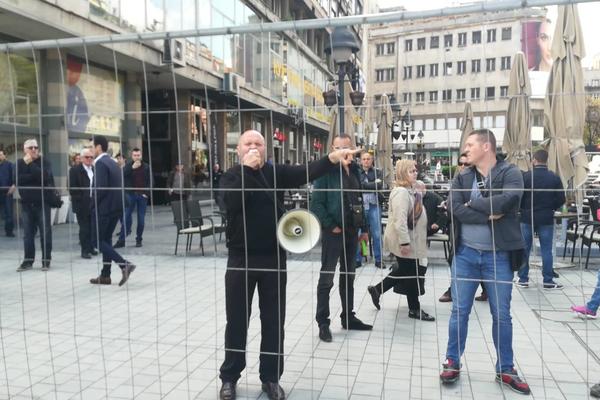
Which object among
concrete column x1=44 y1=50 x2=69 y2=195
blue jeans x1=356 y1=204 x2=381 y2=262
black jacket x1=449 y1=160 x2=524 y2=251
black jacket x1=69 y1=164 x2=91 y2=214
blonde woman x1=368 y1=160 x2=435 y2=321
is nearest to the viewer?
black jacket x1=449 y1=160 x2=524 y2=251

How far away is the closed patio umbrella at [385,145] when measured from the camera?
8344 millimetres

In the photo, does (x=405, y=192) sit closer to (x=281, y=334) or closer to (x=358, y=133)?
(x=358, y=133)

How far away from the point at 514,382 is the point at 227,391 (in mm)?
2096

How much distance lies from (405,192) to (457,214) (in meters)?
1.42

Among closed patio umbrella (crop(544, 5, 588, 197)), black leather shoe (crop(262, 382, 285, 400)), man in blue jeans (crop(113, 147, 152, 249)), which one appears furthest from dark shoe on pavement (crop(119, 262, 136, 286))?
closed patio umbrella (crop(544, 5, 588, 197))

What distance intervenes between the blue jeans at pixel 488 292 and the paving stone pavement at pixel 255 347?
286 millimetres

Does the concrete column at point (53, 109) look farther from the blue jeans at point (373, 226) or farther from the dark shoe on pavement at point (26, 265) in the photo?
the blue jeans at point (373, 226)

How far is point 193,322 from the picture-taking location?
554cm

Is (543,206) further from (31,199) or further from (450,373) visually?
(31,199)

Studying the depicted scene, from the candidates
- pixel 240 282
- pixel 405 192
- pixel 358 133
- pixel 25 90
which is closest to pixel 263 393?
pixel 240 282

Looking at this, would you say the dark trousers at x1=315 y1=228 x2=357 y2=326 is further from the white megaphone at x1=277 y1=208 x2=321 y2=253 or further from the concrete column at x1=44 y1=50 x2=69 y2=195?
the concrete column at x1=44 y1=50 x2=69 y2=195

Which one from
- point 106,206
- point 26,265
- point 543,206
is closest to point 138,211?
point 26,265

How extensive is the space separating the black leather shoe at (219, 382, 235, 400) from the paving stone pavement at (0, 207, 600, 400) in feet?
0.40

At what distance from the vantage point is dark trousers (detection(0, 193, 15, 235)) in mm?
10495
